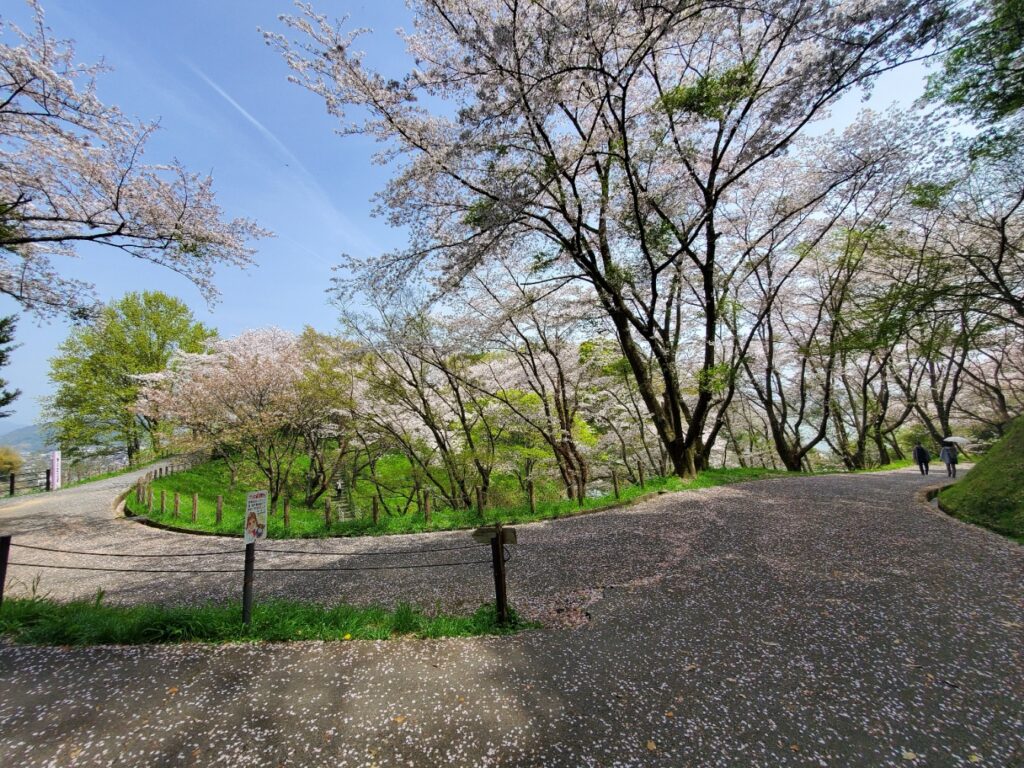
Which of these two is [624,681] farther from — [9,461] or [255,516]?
[9,461]

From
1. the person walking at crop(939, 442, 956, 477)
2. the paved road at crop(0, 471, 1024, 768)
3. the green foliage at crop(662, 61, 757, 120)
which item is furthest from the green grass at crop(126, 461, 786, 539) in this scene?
the green foliage at crop(662, 61, 757, 120)

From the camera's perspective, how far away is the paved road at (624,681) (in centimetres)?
243

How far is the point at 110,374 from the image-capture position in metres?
22.7

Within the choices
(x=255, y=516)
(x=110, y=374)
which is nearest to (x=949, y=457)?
(x=255, y=516)

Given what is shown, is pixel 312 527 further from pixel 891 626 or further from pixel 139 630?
pixel 891 626

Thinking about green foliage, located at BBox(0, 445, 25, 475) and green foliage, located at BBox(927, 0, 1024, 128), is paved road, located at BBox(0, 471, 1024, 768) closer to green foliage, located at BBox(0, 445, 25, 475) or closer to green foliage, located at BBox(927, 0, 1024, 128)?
green foliage, located at BBox(927, 0, 1024, 128)

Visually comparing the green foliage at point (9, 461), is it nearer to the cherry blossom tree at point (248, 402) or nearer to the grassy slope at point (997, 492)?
the cherry blossom tree at point (248, 402)

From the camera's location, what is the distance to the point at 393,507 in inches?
676

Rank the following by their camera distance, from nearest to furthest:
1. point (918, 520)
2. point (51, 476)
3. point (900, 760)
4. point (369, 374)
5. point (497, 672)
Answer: point (900, 760) → point (497, 672) → point (918, 520) → point (369, 374) → point (51, 476)

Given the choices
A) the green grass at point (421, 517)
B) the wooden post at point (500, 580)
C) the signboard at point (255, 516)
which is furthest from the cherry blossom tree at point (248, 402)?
the wooden post at point (500, 580)

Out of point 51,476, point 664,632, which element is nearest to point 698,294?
point 664,632

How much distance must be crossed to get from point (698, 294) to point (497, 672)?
14.2 m

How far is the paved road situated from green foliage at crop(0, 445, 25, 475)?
75.7 ft

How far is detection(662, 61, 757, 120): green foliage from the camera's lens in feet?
25.6
